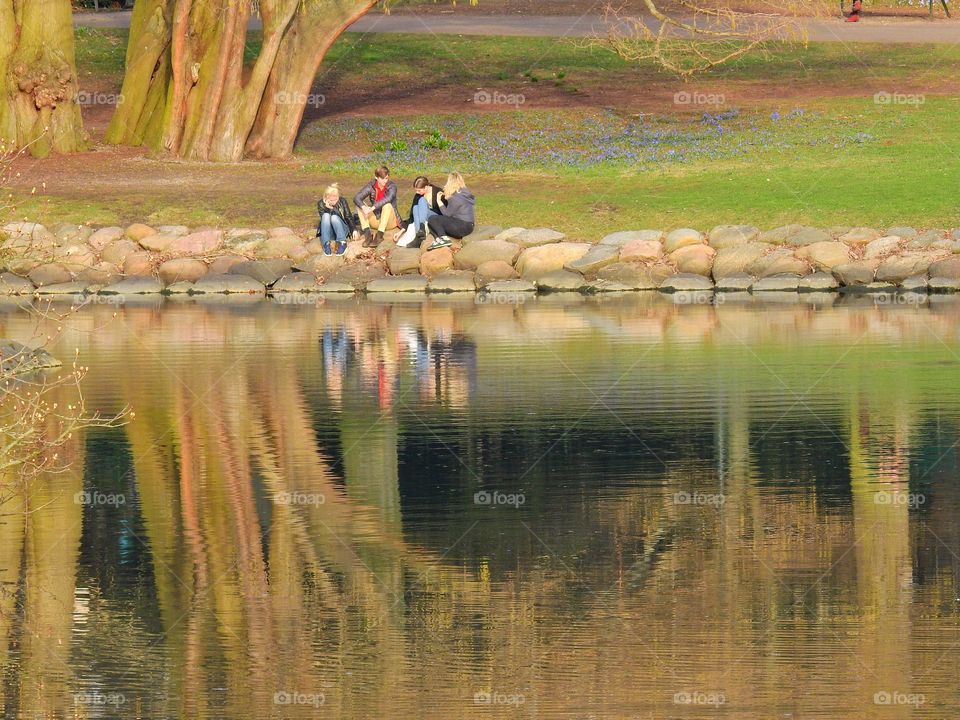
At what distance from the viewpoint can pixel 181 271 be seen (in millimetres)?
27797

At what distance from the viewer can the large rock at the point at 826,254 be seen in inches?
1030

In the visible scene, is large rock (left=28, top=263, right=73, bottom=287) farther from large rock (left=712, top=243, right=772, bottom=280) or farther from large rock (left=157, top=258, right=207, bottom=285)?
large rock (left=712, top=243, right=772, bottom=280)

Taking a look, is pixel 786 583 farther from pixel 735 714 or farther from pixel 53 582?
pixel 53 582

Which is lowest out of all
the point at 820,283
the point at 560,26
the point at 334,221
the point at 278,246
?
the point at 820,283

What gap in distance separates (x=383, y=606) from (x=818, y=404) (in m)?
7.16

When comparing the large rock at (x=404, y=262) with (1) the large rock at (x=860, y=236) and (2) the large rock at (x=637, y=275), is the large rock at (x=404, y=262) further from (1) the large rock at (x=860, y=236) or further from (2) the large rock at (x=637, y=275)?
(1) the large rock at (x=860, y=236)

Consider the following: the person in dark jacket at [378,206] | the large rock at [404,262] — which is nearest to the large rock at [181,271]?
the person in dark jacket at [378,206]

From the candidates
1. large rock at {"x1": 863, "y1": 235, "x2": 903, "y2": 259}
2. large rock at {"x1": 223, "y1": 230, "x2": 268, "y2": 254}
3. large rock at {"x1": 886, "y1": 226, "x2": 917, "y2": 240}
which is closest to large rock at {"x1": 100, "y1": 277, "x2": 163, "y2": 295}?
large rock at {"x1": 223, "y1": 230, "x2": 268, "y2": 254}

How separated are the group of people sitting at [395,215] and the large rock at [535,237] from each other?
776mm

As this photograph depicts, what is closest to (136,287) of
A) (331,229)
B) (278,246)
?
(278,246)

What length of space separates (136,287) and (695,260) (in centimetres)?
848

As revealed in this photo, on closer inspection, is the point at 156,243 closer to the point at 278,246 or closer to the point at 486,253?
the point at 278,246

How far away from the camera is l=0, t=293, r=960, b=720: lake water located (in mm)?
8188

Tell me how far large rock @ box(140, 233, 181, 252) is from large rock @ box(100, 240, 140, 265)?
0.15 meters
